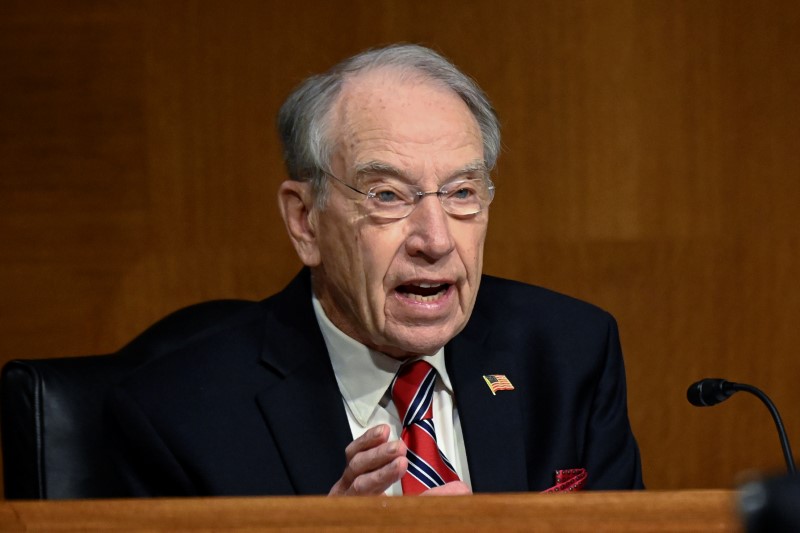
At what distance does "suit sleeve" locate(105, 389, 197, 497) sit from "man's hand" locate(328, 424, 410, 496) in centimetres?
45

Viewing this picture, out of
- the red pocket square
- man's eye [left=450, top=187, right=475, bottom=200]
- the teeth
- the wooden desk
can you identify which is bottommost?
the red pocket square

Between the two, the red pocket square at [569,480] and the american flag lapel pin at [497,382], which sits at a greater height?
the american flag lapel pin at [497,382]

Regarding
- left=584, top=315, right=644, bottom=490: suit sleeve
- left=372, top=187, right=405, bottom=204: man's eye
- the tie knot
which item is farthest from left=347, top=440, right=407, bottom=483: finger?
left=584, top=315, right=644, bottom=490: suit sleeve

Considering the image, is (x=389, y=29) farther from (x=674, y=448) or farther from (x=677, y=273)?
(x=674, y=448)

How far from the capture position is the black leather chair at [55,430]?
1978 mm

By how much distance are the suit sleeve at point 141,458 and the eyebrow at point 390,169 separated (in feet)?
1.79

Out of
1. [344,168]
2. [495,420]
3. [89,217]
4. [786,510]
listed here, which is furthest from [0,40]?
[786,510]

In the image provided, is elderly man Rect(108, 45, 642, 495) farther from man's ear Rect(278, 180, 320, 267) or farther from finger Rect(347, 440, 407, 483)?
finger Rect(347, 440, 407, 483)

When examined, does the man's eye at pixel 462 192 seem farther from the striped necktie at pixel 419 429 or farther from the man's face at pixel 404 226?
the striped necktie at pixel 419 429

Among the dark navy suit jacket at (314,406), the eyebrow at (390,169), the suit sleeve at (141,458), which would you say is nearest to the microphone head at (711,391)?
the dark navy suit jacket at (314,406)

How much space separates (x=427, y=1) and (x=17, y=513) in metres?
2.24

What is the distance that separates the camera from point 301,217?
203cm

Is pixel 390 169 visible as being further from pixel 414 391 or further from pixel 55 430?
pixel 55 430

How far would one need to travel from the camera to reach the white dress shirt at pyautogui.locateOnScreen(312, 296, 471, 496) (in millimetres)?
1931
